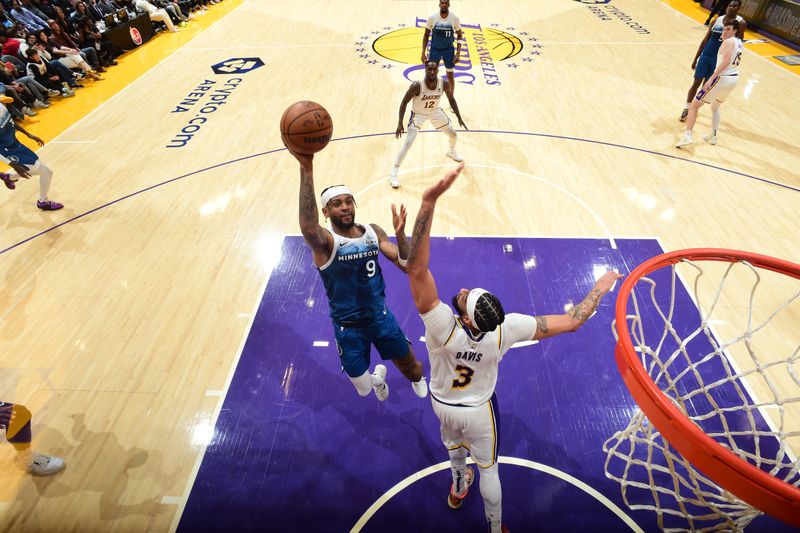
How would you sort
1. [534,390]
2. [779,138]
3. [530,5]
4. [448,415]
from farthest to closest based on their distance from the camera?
[530,5] < [779,138] < [534,390] < [448,415]

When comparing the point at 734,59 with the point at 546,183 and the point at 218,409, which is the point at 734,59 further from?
the point at 218,409

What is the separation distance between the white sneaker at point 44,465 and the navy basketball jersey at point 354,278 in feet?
8.74

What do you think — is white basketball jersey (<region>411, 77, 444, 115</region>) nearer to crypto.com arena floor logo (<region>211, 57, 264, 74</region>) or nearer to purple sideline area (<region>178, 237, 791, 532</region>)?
purple sideline area (<region>178, 237, 791, 532</region>)

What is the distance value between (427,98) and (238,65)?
7538 millimetres

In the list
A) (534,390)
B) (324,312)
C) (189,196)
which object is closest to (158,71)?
(189,196)

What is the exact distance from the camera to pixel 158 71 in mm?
11461

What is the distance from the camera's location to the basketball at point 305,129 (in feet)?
10.5

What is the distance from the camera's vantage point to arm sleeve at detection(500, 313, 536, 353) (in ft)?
9.18

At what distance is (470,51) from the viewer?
12.1 meters

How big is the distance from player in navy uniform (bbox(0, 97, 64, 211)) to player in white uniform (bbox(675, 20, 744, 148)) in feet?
32.8

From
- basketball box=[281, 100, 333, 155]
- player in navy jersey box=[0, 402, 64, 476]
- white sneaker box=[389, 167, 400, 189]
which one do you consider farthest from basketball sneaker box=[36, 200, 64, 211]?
basketball box=[281, 100, 333, 155]

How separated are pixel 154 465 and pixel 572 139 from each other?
309 inches

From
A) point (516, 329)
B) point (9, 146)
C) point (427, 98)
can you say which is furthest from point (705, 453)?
point (9, 146)

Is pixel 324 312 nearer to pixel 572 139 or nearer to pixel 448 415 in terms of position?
pixel 448 415
